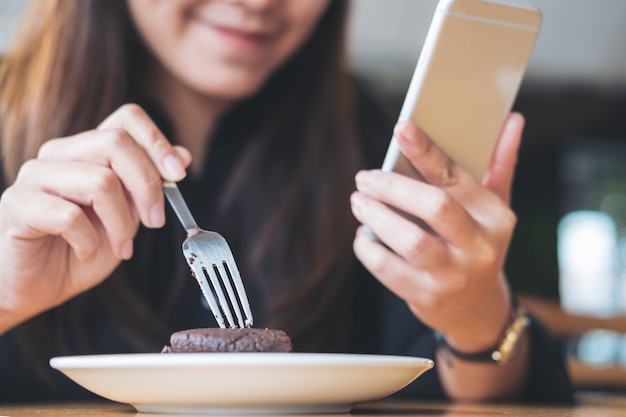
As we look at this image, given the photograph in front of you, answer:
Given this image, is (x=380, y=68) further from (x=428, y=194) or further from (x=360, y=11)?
(x=428, y=194)

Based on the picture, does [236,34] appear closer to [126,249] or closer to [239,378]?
[126,249]

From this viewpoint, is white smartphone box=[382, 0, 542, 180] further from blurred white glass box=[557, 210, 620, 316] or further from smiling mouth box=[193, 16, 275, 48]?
blurred white glass box=[557, 210, 620, 316]

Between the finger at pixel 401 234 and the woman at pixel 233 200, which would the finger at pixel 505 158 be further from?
the finger at pixel 401 234

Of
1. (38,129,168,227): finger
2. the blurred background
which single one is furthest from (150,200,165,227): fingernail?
the blurred background

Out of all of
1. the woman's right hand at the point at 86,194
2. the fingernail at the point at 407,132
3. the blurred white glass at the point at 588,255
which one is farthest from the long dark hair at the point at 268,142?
the blurred white glass at the point at 588,255

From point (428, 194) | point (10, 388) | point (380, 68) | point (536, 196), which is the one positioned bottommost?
point (536, 196)

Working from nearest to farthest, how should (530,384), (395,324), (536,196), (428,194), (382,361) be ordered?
(382,361)
(428,194)
(530,384)
(395,324)
(536,196)

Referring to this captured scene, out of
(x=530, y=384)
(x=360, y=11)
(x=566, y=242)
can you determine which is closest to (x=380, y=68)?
(x=360, y=11)

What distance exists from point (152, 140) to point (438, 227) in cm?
31

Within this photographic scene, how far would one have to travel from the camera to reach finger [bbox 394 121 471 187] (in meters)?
0.89

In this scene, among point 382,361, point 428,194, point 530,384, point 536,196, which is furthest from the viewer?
point 536,196

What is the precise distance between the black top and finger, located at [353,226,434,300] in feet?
1.29

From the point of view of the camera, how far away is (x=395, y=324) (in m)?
1.52

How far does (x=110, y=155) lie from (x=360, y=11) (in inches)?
107
